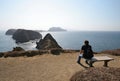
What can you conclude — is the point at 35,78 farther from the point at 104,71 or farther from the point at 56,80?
the point at 104,71

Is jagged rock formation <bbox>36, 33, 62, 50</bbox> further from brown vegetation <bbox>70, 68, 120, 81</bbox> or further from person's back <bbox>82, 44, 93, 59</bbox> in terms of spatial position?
brown vegetation <bbox>70, 68, 120, 81</bbox>

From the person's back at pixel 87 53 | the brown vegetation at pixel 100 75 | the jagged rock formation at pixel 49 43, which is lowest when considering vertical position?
the jagged rock formation at pixel 49 43

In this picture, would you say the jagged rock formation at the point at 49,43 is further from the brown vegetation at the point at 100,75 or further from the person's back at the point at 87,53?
the brown vegetation at the point at 100,75

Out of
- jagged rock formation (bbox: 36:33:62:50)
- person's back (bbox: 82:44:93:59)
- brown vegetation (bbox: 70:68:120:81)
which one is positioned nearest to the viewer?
brown vegetation (bbox: 70:68:120:81)

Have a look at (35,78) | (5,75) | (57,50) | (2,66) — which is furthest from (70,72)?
(57,50)

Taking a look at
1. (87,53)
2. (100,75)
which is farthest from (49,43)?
(100,75)

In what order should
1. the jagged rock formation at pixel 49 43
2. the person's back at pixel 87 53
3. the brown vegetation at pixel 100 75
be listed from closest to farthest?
the brown vegetation at pixel 100 75 < the person's back at pixel 87 53 < the jagged rock formation at pixel 49 43

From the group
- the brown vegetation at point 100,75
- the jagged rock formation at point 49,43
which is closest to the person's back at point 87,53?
the brown vegetation at point 100,75

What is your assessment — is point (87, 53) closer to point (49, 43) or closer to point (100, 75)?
point (100, 75)

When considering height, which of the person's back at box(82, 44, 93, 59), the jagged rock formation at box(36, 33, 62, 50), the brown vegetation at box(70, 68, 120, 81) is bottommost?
the jagged rock formation at box(36, 33, 62, 50)

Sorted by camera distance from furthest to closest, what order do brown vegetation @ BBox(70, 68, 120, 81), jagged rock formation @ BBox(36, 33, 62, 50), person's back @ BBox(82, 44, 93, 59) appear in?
jagged rock formation @ BBox(36, 33, 62, 50), person's back @ BBox(82, 44, 93, 59), brown vegetation @ BBox(70, 68, 120, 81)

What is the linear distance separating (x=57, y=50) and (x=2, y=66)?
7.71m

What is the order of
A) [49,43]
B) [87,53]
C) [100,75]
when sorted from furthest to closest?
1. [49,43]
2. [87,53]
3. [100,75]

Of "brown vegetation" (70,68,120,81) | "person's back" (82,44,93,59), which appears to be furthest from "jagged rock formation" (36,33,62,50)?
"brown vegetation" (70,68,120,81)
